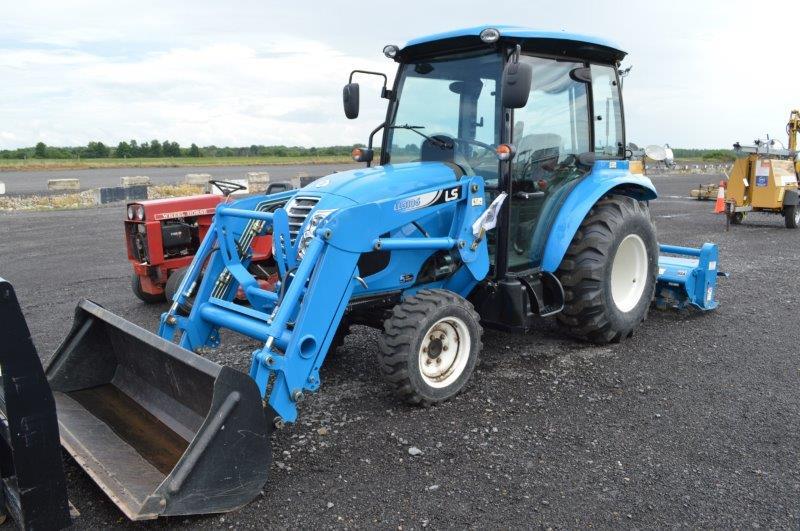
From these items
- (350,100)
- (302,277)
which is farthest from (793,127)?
(302,277)

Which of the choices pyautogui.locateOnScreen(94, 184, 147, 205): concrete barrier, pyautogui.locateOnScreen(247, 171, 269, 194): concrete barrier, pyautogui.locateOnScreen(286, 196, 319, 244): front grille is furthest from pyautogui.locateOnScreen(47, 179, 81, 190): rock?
pyautogui.locateOnScreen(286, 196, 319, 244): front grille

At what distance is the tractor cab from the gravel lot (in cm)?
74

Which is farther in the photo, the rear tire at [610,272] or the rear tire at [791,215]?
the rear tire at [791,215]

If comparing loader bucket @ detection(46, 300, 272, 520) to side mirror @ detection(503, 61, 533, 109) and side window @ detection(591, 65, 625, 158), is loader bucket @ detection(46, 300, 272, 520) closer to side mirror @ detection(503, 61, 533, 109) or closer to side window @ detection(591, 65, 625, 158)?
side mirror @ detection(503, 61, 533, 109)

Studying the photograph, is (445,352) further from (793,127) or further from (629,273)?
(793,127)

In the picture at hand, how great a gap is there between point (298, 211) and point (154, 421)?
1612mm

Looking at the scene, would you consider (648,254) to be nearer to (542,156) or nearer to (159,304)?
(542,156)

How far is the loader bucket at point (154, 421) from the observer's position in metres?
2.89

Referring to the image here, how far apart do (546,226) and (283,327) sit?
2450mm

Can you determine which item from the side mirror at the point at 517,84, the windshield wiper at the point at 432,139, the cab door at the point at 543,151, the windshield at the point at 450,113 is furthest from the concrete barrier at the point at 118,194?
the side mirror at the point at 517,84

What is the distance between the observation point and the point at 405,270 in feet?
14.5

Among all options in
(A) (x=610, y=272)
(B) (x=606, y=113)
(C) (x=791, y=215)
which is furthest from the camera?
(C) (x=791, y=215)

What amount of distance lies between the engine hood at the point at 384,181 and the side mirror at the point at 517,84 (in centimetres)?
74

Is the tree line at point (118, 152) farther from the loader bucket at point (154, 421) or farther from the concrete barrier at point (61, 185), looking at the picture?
the loader bucket at point (154, 421)
